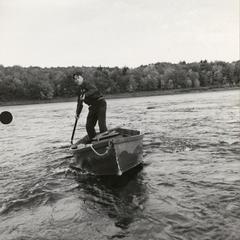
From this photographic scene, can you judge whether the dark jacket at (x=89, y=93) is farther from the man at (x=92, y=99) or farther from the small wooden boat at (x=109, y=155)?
the small wooden boat at (x=109, y=155)

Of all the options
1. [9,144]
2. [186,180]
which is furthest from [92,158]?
[9,144]

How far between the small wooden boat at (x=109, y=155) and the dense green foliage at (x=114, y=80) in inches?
4556

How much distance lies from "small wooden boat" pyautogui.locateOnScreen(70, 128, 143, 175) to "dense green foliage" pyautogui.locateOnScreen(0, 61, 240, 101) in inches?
4556

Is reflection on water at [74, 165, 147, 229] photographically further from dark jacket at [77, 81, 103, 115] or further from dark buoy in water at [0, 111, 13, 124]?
dark buoy in water at [0, 111, 13, 124]

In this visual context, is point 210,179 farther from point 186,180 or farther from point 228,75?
point 228,75

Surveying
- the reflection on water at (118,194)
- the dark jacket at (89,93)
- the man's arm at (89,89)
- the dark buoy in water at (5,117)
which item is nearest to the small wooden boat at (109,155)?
the reflection on water at (118,194)

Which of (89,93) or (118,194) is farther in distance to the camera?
(89,93)

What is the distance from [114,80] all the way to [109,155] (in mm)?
149106

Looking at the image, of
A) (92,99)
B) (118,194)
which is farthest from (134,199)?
(92,99)

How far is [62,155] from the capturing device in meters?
18.0

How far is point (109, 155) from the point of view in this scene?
11727 mm

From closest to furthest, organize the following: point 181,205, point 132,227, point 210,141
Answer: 1. point 132,227
2. point 181,205
3. point 210,141

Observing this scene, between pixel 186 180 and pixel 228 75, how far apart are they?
171 m

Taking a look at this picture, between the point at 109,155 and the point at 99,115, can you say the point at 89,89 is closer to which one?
the point at 99,115
